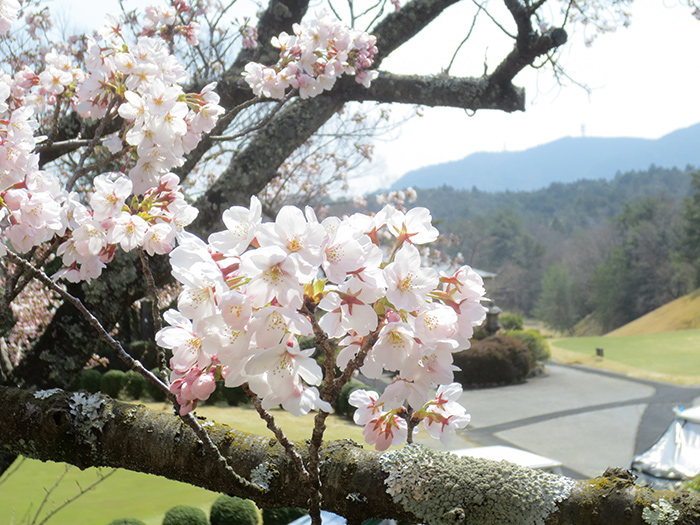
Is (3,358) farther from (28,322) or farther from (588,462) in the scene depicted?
(588,462)

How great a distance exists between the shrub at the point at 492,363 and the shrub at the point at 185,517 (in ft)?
32.7

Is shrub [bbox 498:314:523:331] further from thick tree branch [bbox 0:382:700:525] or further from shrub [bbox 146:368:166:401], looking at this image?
thick tree branch [bbox 0:382:700:525]

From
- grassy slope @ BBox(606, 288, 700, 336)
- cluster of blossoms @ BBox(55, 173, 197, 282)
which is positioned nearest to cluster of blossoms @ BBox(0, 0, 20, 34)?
cluster of blossoms @ BBox(55, 173, 197, 282)

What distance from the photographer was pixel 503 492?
1052 mm

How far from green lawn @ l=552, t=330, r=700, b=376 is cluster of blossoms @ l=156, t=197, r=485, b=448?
63.9ft

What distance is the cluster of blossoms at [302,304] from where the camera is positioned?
2.21 ft

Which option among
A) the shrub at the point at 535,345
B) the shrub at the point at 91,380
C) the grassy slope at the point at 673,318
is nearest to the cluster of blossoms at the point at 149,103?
the shrub at the point at 91,380

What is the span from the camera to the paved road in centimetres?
934

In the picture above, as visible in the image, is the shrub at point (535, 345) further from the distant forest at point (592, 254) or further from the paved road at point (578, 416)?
the distant forest at point (592, 254)

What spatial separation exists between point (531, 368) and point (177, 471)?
15.4 metres

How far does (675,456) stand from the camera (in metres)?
5.89

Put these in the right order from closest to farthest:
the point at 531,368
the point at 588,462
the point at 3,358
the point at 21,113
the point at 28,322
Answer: the point at 21,113
the point at 3,358
the point at 28,322
the point at 588,462
the point at 531,368

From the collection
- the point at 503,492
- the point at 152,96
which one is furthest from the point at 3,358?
the point at 503,492

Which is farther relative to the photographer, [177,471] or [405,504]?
[177,471]
